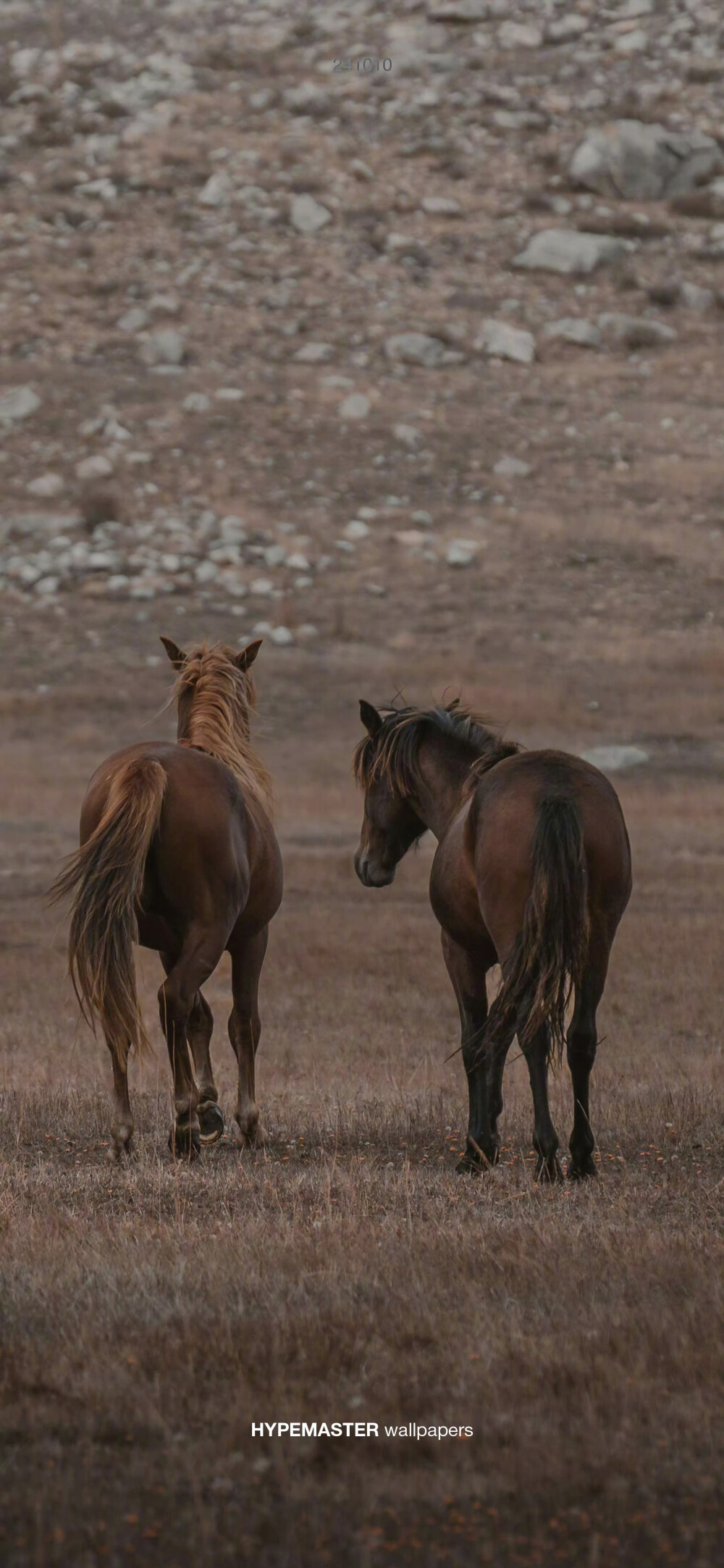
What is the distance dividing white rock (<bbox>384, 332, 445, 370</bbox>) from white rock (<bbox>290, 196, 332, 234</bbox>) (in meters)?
5.82

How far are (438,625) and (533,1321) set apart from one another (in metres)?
27.6

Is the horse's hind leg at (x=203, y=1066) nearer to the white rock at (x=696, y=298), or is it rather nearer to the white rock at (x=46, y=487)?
the white rock at (x=46, y=487)

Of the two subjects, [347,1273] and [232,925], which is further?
[232,925]

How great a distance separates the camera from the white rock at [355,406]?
3931 centimetres

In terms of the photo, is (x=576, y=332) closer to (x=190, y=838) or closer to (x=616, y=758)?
(x=616, y=758)

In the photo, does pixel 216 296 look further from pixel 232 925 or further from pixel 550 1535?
pixel 550 1535

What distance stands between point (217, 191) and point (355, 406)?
34.9 feet

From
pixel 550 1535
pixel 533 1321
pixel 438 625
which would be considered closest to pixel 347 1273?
pixel 533 1321

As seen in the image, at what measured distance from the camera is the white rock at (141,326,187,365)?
40812 mm

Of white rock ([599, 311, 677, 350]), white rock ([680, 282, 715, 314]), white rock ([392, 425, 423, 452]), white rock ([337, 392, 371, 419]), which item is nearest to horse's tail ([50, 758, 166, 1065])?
white rock ([392, 425, 423, 452])

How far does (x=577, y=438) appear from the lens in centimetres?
3894

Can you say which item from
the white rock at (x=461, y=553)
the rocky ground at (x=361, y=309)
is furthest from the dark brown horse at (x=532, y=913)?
the white rock at (x=461, y=553)

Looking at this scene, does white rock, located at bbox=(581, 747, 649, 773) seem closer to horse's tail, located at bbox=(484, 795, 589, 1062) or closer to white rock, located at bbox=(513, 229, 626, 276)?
horse's tail, located at bbox=(484, 795, 589, 1062)

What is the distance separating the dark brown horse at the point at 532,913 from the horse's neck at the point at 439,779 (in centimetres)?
14
